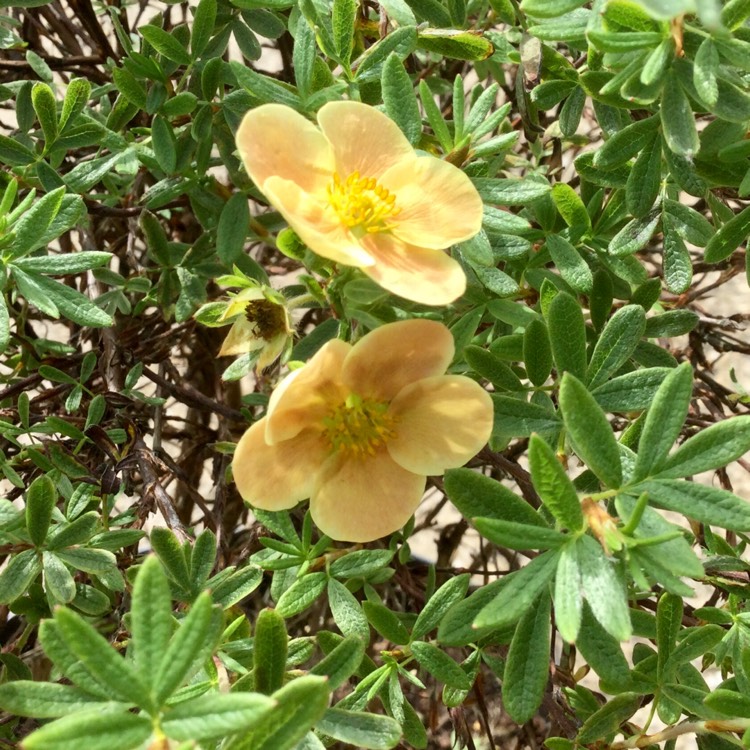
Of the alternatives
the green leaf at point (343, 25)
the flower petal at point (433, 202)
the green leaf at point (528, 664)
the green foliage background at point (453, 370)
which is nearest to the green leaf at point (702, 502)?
the green foliage background at point (453, 370)

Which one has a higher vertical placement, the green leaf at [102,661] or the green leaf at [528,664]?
the green leaf at [102,661]

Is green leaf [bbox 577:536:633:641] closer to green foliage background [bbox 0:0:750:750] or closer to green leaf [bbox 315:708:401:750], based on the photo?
green foliage background [bbox 0:0:750:750]

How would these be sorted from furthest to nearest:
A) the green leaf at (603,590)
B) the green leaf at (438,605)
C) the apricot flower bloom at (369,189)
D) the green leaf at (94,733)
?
the green leaf at (438,605), the apricot flower bloom at (369,189), the green leaf at (603,590), the green leaf at (94,733)

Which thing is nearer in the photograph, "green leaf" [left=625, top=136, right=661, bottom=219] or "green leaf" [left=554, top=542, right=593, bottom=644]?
"green leaf" [left=554, top=542, right=593, bottom=644]

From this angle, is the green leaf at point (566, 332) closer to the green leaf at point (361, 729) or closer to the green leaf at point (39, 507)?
the green leaf at point (361, 729)

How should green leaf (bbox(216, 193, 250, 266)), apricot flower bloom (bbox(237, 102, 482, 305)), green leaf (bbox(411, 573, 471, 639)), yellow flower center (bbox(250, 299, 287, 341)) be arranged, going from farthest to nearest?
green leaf (bbox(216, 193, 250, 266))
green leaf (bbox(411, 573, 471, 639))
yellow flower center (bbox(250, 299, 287, 341))
apricot flower bloom (bbox(237, 102, 482, 305))

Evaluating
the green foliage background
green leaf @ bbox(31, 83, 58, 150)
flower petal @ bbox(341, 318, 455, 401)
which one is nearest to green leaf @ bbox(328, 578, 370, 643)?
the green foliage background
